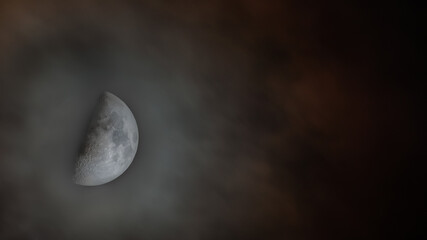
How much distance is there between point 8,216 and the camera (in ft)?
6.73

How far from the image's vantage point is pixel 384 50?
2121mm

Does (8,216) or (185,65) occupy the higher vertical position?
(185,65)

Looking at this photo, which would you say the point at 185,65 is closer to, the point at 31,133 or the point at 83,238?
the point at 31,133

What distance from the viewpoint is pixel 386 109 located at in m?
2.13

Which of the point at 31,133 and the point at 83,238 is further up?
the point at 31,133

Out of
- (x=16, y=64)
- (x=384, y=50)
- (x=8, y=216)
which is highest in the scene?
(x=384, y=50)

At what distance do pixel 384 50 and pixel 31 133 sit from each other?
201 centimetres

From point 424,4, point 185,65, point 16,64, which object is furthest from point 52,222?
point 424,4

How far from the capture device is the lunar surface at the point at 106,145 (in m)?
1.88

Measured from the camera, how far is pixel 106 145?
189 centimetres

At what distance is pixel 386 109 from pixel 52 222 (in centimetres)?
196

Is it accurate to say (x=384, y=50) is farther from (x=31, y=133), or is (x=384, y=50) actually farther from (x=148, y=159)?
(x=31, y=133)

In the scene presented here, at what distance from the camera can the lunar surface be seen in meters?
1.88

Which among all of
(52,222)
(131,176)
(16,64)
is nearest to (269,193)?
Answer: (131,176)
